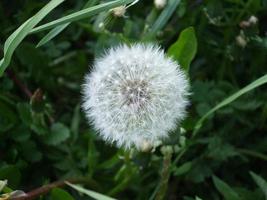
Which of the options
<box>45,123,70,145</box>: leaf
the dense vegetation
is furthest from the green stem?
<box>45,123,70,145</box>: leaf

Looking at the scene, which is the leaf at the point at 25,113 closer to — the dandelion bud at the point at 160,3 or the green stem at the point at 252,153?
the dandelion bud at the point at 160,3

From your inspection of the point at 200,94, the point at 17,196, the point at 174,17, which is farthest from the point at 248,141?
the point at 17,196

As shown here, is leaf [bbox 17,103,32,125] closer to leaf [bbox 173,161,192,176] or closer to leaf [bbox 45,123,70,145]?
leaf [bbox 45,123,70,145]

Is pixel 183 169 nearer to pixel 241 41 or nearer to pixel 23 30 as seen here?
pixel 241 41

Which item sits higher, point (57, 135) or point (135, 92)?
point (135, 92)

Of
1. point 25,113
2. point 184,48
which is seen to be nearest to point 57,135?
point 25,113

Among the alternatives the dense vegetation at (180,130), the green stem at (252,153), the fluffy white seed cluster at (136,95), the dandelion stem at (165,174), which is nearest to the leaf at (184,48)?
the dense vegetation at (180,130)
